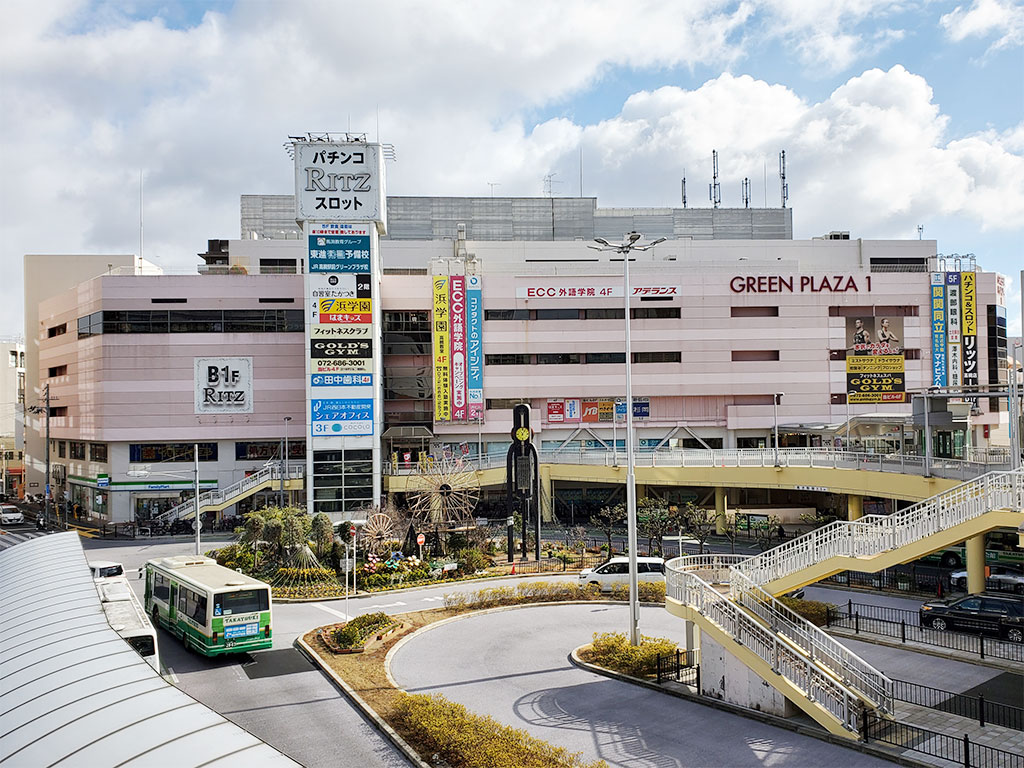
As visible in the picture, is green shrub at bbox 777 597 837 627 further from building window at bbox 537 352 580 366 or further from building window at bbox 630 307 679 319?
building window at bbox 630 307 679 319

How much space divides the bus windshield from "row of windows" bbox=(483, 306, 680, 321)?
40.2 m

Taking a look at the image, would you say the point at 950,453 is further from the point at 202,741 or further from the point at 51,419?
the point at 51,419

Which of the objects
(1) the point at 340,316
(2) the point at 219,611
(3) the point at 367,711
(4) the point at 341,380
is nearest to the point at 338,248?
(1) the point at 340,316

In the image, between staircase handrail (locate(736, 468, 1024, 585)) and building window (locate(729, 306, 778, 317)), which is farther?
building window (locate(729, 306, 778, 317))

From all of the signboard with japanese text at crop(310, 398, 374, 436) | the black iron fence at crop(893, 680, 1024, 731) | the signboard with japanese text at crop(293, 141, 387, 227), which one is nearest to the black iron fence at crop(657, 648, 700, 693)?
the black iron fence at crop(893, 680, 1024, 731)

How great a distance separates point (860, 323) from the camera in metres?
65.0

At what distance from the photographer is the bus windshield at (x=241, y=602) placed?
23.2 m

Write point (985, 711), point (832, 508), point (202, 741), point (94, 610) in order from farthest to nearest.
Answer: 1. point (832, 508)
2. point (985, 711)
3. point (94, 610)
4. point (202, 741)

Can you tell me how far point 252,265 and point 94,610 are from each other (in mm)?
60535

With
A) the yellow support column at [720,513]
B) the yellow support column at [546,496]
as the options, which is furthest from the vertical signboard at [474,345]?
the yellow support column at [720,513]

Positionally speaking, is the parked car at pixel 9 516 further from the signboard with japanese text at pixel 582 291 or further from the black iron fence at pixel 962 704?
the black iron fence at pixel 962 704

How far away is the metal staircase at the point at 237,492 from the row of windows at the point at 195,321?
1069cm

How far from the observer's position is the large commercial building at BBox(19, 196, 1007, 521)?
58656 millimetres

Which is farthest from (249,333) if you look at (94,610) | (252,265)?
(94,610)
